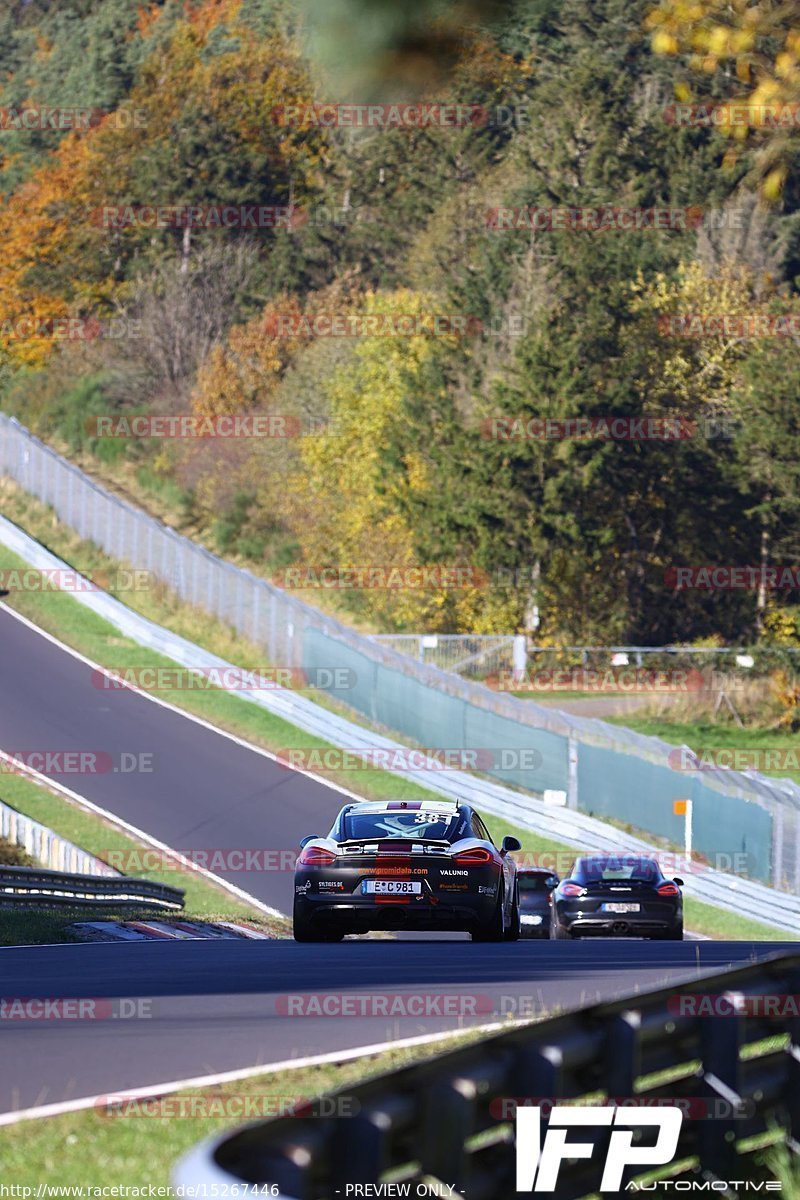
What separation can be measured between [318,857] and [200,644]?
40265 millimetres

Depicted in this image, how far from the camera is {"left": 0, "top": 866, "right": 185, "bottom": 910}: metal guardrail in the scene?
23328 millimetres

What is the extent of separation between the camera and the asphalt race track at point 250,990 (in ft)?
30.8

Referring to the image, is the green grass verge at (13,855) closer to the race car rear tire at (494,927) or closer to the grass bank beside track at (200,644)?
the grass bank beside track at (200,644)

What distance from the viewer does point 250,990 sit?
12570mm

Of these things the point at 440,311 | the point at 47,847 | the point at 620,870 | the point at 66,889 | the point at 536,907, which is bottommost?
the point at 536,907

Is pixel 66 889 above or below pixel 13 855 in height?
above

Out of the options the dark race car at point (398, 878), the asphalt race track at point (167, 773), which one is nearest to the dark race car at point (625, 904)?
the dark race car at point (398, 878)

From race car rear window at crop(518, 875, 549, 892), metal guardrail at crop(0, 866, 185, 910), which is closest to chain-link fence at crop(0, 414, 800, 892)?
race car rear window at crop(518, 875, 549, 892)

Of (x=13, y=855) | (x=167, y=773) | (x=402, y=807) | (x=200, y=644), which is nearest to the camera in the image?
(x=402, y=807)

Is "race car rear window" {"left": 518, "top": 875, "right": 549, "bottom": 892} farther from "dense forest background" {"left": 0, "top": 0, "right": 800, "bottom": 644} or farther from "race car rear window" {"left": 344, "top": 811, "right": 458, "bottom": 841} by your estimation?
"dense forest background" {"left": 0, "top": 0, "right": 800, "bottom": 644}

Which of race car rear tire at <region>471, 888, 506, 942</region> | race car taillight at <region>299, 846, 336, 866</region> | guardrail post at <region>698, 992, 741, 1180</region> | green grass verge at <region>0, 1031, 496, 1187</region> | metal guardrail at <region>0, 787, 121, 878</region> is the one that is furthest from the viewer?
metal guardrail at <region>0, 787, 121, 878</region>

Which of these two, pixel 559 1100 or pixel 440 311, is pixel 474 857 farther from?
pixel 440 311

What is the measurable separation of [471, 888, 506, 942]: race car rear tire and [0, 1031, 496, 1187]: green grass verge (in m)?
8.93

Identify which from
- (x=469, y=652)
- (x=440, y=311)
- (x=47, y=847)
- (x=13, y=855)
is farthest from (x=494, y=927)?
(x=440, y=311)
